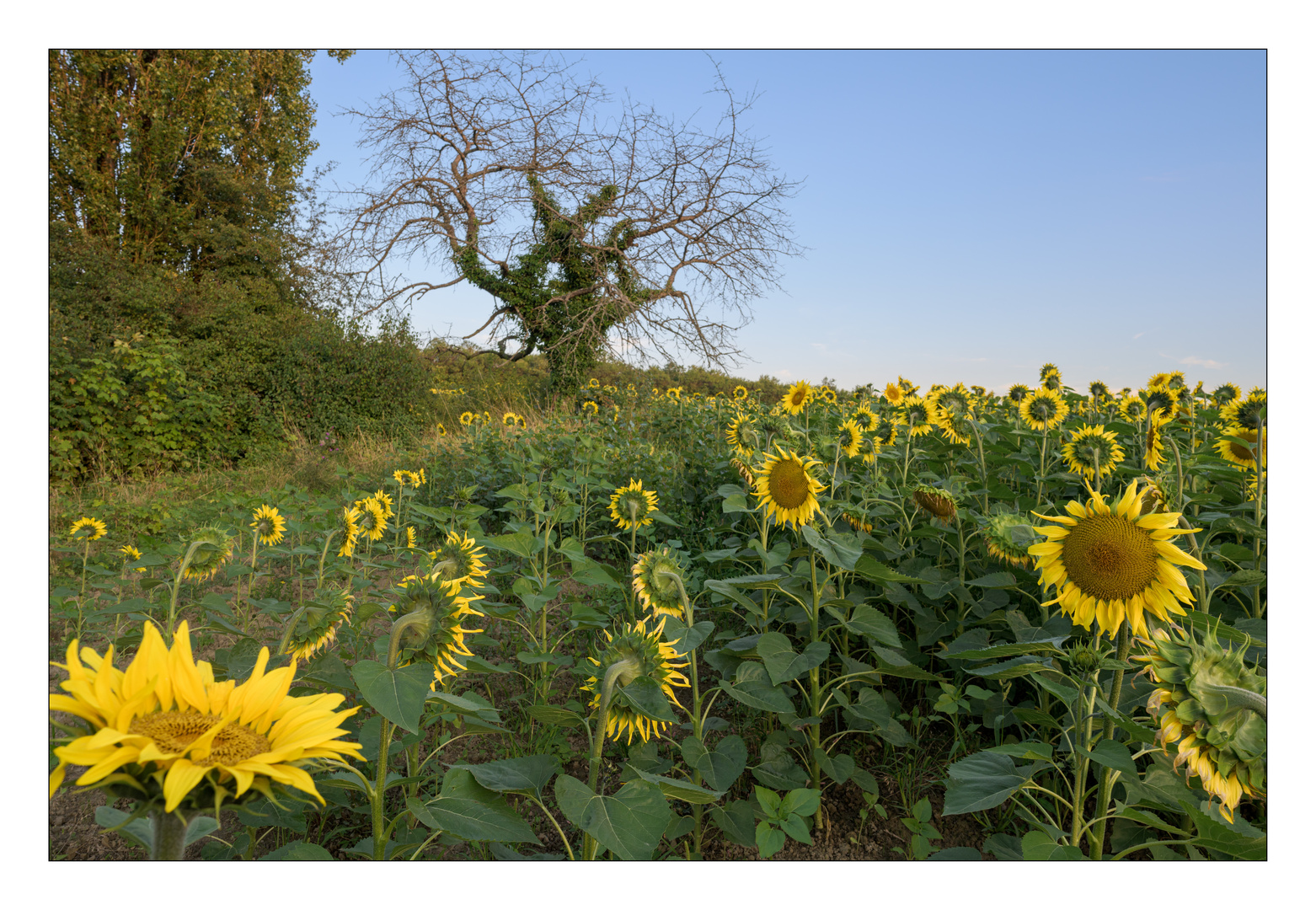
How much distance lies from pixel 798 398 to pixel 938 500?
2141 millimetres

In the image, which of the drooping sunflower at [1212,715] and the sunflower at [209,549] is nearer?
the drooping sunflower at [1212,715]

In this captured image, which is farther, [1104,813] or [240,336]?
[240,336]

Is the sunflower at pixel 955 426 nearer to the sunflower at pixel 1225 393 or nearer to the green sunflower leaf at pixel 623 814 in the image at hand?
the sunflower at pixel 1225 393

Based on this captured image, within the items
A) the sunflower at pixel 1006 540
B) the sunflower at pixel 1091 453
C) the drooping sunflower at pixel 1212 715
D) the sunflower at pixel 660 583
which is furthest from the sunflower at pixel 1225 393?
the sunflower at pixel 660 583

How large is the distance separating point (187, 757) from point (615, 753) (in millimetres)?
1588

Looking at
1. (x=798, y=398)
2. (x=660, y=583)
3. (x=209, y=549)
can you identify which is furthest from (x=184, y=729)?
(x=798, y=398)

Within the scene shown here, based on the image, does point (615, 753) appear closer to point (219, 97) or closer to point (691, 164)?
point (219, 97)

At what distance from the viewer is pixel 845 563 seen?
Result: 1513 mm

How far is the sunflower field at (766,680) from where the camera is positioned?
2.84ft

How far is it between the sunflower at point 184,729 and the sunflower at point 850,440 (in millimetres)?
2390

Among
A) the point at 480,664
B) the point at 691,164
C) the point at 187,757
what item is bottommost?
the point at 480,664

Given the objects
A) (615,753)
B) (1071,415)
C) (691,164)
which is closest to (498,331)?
(691,164)

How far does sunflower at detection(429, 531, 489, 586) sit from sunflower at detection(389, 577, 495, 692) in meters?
0.25

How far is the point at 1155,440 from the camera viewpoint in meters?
2.37
